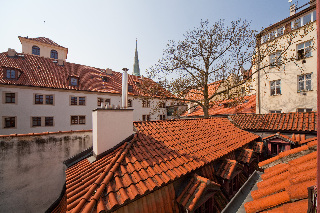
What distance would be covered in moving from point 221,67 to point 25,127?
2483 centimetres

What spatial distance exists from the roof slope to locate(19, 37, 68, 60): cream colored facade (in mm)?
33213

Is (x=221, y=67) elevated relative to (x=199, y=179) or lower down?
elevated

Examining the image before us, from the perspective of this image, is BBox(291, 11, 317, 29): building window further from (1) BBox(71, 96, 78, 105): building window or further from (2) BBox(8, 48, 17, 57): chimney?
(2) BBox(8, 48, 17, 57): chimney

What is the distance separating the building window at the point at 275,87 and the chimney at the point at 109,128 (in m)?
21.3

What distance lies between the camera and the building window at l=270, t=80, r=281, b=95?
1838 cm

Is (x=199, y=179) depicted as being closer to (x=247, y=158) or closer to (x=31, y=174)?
(x=247, y=158)

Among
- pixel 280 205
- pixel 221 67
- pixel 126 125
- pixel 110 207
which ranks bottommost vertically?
pixel 110 207

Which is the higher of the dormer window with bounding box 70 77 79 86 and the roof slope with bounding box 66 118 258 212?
the dormer window with bounding box 70 77 79 86

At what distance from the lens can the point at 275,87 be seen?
1872 cm

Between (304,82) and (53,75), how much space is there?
3375 cm

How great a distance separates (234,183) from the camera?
23.0 ft

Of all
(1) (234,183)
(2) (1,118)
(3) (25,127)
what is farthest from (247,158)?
(2) (1,118)

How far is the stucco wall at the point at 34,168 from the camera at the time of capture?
672cm

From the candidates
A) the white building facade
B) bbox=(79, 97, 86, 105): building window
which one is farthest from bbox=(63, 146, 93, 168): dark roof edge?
bbox=(79, 97, 86, 105): building window
